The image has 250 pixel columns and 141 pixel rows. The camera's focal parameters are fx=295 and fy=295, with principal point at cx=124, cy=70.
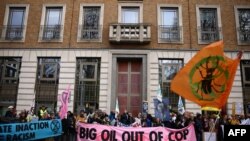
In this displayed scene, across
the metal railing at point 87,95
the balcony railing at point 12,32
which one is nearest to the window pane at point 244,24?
the metal railing at point 87,95

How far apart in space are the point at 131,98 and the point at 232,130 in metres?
15.1

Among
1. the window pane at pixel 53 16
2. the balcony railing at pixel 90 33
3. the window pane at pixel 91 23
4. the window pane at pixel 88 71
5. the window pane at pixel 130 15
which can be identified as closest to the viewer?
the window pane at pixel 88 71

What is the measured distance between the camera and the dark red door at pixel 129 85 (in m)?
19.7

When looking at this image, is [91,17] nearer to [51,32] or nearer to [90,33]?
[90,33]

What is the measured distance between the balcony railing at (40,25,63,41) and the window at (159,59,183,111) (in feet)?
24.1

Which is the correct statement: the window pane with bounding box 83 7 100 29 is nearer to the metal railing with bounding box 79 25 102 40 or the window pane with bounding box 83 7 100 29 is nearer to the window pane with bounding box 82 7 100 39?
the window pane with bounding box 82 7 100 39

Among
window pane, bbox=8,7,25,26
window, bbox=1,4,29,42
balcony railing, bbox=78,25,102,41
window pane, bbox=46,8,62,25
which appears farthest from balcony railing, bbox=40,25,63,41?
window pane, bbox=8,7,25,26

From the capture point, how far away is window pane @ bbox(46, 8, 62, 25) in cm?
2106

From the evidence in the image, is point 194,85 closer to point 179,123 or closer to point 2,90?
point 179,123

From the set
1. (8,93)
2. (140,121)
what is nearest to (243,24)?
(140,121)

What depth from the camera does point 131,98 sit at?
64.8ft

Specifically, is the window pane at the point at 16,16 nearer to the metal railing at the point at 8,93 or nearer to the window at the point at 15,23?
the window at the point at 15,23

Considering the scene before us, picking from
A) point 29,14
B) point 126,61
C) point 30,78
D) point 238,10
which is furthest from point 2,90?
point 238,10

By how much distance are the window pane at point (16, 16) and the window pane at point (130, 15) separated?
7.36m
